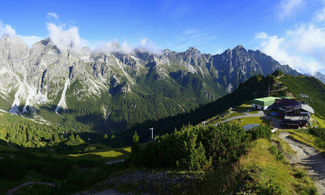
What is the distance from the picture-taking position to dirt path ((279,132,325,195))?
21.9m

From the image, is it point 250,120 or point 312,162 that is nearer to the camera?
point 312,162

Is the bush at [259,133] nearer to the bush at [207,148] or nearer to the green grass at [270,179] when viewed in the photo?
the bush at [207,148]

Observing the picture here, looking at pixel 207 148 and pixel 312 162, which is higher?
pixel 207 148

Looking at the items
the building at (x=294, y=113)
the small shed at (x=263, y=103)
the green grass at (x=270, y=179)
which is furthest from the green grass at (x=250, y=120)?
the green grass at (x=270, y=179)

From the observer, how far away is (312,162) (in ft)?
94.9

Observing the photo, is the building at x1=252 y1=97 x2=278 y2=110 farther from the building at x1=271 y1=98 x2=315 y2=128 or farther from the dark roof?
the dark roof

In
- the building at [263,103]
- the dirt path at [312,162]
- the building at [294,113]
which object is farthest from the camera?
the building at [263,103]

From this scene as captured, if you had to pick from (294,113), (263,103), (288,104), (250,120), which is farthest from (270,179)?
(263,103)

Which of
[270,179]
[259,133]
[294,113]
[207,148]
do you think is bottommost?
[207,148]

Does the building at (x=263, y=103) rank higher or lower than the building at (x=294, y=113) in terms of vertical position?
higher

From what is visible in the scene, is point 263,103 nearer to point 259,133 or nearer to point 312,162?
point 259,133

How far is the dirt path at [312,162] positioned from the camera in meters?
21.9

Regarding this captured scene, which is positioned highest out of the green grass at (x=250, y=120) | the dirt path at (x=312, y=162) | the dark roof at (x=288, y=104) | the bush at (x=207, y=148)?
the dark roof at (x=288, y=104)

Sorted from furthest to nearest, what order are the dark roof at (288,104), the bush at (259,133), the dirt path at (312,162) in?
the dark roof at (288,104), the bush at (259,133), the dirt path at (312,162)
